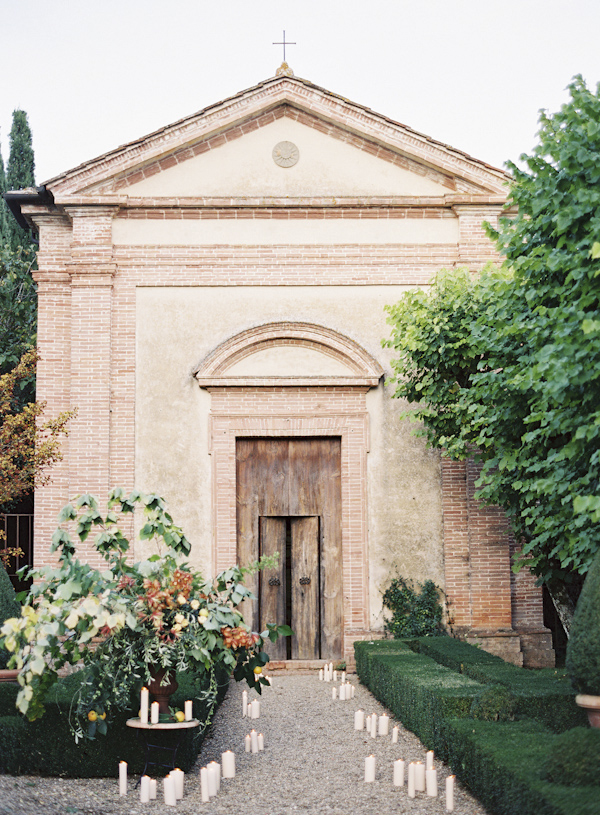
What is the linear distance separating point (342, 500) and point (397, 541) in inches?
38.6

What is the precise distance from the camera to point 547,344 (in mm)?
7043

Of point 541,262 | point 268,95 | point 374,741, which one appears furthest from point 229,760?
point 268,95

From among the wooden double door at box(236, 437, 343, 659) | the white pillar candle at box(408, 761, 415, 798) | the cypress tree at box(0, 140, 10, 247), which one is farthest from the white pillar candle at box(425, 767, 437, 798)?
the cypress tree at box(0, 140, 10, 247)

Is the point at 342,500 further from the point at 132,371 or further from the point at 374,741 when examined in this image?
the point at 374,741

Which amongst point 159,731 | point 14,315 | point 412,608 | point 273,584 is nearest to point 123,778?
point 159,731

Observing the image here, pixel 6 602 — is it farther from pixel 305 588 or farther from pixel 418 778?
pixel 305 588

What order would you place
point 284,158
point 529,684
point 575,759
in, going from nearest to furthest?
point 575,759 < point 529,684 < point 284,158

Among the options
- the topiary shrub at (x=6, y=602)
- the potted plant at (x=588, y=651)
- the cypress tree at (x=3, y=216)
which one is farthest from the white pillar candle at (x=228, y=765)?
the cypress tree at (x=3, y=216)

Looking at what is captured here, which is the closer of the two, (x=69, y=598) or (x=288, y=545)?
(x=69, y=598)

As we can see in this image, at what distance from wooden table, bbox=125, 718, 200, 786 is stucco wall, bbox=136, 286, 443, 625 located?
5.11 metres

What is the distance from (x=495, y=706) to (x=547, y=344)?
3.04 m

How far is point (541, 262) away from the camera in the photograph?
721 cm

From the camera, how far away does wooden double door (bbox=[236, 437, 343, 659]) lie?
1166cm

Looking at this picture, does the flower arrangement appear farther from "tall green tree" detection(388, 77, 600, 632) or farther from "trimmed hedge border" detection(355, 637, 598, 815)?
"tall green tree" detection(388, 77, 600, 632)
